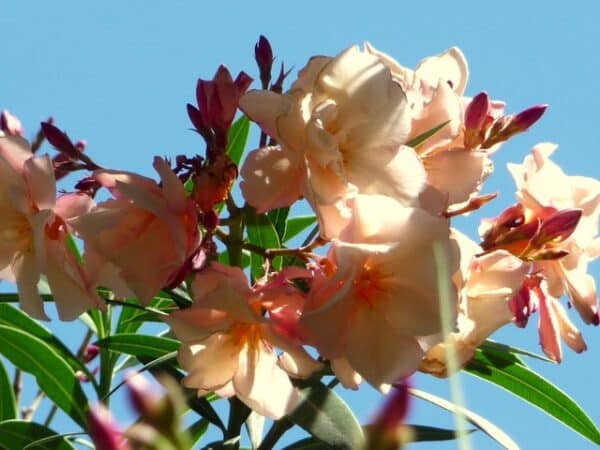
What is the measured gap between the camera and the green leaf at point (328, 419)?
4.16 feet

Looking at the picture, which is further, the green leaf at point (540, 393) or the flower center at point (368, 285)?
the green leaf at point (540, 393)

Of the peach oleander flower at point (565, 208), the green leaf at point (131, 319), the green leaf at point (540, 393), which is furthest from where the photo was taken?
the green leaf at point (131, 319)

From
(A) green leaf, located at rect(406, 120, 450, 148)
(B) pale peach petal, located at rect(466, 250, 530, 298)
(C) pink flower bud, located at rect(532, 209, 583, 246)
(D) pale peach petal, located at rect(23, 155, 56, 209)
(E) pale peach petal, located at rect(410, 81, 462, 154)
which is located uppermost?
(E) pale peach petal, located at rect(410, 81, 462, 154)

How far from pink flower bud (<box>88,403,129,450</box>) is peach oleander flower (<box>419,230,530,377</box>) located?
90 centimetres

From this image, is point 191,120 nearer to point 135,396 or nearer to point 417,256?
point 417,256

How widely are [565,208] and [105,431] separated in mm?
1197

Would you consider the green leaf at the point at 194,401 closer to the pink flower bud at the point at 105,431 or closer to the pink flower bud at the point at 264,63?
the pink flower bud at the point at 264,63

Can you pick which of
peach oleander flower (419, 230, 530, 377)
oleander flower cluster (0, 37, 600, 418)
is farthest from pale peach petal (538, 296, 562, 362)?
peach oleander flower (419, 230, 530, 377)

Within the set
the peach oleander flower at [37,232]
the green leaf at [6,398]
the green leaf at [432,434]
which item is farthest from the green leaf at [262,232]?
the green leaf at [6,398]

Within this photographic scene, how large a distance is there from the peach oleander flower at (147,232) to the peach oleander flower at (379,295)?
6.2 inches

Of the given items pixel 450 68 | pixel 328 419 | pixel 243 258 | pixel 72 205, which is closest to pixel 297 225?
pixel 243 258

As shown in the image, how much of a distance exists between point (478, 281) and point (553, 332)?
252 mm

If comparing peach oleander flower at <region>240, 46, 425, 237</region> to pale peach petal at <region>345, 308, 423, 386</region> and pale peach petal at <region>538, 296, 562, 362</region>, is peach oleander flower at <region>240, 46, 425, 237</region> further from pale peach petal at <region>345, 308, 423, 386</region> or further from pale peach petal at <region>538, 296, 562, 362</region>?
pale peach petal at <region>538, 296, 562, 362</region>

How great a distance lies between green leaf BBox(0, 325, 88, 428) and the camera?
5.88 feet
